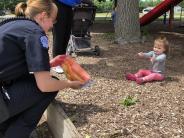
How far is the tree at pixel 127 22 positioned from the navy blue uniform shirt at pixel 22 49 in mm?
5994

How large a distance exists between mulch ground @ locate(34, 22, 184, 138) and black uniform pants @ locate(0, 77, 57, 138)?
48 cm

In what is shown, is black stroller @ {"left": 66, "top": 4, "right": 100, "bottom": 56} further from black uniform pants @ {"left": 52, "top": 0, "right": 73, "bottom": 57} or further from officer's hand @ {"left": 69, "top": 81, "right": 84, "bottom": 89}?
officer's hand @ {"left": 69, "top": 81, "right": 84, "bottom": 89}

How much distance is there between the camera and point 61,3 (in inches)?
240

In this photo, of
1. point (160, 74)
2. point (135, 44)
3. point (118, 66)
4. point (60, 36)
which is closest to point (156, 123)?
point (160, 74)

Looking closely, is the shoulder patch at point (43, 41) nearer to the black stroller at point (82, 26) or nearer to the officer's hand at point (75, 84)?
the officer's hand at point (75, 84)

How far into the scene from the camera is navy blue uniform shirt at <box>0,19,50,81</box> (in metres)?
3.54

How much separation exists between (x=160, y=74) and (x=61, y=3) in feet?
5.13

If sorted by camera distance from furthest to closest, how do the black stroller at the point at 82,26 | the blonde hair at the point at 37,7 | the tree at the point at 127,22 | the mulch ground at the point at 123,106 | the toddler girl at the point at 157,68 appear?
1. the tree at the point at 127,22
2. the black stroller at the point at 82,26
3. the toddler girl at the point at 157,68
4. the mulch ground at the point at 123,106
5. the blonde hair at the point at 37,7

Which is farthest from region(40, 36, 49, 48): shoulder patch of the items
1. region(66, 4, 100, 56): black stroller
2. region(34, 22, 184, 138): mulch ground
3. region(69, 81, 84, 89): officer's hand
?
region(66, 4, 100, 56): black stroller

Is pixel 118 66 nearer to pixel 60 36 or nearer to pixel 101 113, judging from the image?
pixel 60 36

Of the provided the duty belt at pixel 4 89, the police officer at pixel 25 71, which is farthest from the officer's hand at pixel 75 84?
the duty belt at pixel 4 89

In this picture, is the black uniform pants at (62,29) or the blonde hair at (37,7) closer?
the blonde hair at (37,7)

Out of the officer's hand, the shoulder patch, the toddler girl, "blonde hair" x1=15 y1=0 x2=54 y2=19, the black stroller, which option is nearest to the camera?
the shoulder patch

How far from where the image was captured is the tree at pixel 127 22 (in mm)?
9641
